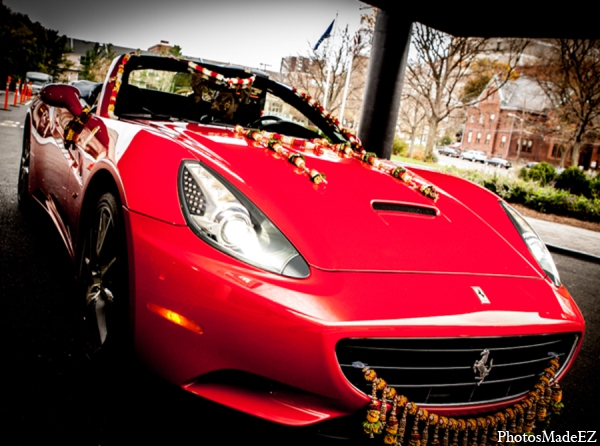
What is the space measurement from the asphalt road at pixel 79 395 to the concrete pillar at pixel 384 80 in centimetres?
599

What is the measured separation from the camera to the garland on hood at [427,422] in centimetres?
143

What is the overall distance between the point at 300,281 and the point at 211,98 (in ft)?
6.25

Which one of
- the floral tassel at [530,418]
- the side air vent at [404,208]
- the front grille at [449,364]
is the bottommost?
the floral tassel at [530,418]

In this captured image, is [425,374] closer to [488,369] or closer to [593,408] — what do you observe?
[488,369]

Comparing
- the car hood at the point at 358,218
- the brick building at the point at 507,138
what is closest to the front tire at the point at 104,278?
the car hood at the point at 358,218

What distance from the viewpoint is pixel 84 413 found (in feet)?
5.81

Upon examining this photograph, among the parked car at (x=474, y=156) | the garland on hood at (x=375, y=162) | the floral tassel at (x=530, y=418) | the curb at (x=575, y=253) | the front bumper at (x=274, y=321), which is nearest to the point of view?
the front bumper at (x=274, y=321)

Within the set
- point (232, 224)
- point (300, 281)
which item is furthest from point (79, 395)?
point (300, 281)

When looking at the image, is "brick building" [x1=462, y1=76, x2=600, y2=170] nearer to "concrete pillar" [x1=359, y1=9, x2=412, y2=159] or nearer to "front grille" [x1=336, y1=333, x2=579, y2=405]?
"concrete pillar" [x1=359, y1=9, x2=412, y2=159]

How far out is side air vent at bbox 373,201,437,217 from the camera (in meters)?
1.97

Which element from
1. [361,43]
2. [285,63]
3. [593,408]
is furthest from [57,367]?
[285,63]

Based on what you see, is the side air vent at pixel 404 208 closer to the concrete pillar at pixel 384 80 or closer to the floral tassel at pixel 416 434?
the floral tassel at pixel 416 434

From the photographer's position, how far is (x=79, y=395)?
6.13 ft

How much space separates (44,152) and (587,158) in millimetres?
57476
